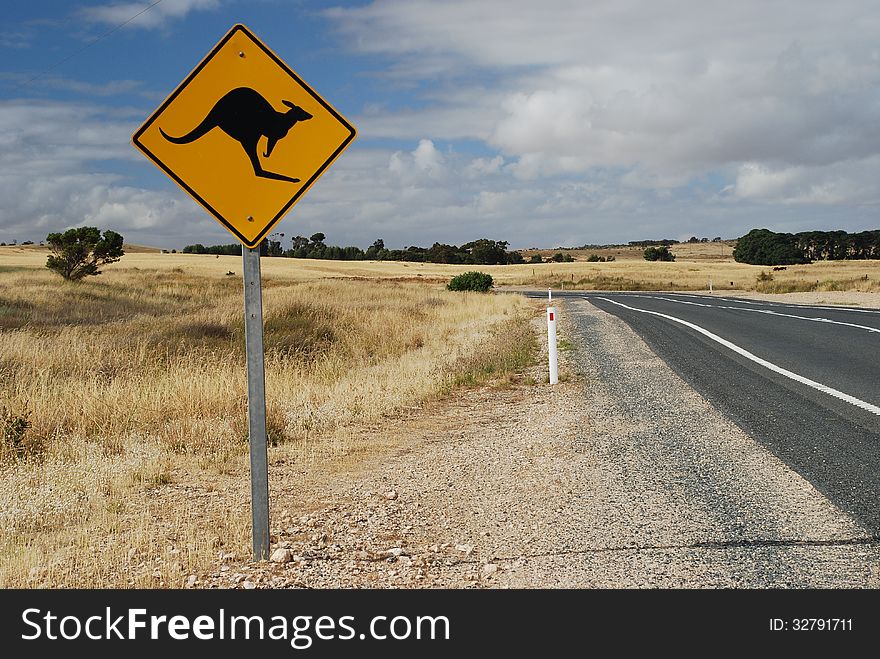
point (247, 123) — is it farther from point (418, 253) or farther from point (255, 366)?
point (418, 253)

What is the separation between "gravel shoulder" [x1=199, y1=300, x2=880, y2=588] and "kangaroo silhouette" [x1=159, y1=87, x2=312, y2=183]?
7.73ft

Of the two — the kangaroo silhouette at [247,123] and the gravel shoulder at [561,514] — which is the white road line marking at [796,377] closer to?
the gravel shoulder at [561,514]

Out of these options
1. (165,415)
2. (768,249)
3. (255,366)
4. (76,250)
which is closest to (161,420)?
(165,415)

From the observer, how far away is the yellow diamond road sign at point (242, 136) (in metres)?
4.20


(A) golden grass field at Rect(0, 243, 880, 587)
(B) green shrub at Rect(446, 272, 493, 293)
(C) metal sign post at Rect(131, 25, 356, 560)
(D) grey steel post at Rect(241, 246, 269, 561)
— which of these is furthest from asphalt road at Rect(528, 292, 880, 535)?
(B) green shrub at Rect(446, 272, 493, 293)

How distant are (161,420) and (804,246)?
133502 mm

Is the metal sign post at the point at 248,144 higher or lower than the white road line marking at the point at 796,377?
higher

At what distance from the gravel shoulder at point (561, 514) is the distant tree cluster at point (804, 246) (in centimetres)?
11551

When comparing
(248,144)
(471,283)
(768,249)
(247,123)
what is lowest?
(471,283)

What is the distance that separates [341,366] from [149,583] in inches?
380

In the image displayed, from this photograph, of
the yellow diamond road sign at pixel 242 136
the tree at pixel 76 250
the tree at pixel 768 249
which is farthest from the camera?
the tree at pixel 768 249

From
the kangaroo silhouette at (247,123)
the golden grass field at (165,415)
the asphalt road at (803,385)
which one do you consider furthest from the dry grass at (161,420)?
the asphalt road at (803,385)

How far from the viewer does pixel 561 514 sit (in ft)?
16.8

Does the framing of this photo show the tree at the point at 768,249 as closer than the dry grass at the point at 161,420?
No
